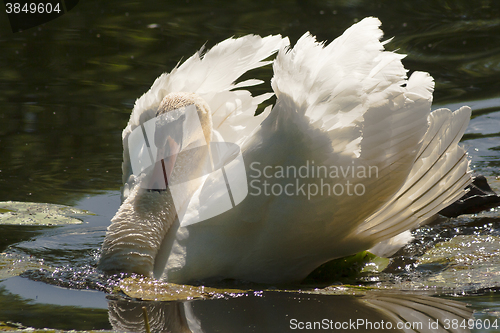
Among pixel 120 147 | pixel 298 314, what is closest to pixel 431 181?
pixel 298 314

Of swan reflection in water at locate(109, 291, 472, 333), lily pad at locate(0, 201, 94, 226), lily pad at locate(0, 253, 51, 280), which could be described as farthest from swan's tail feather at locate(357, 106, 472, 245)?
lily pad at locate(0, 201, 94, 226)

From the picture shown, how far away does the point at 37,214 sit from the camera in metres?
5.09

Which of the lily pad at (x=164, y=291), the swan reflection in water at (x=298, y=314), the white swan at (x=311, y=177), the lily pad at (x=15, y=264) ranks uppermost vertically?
the white swan at (x=311, y=177)

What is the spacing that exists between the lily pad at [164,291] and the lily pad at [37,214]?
1557 mm

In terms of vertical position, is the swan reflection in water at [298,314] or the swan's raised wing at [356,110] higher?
the swan's raised wing at [356,110]

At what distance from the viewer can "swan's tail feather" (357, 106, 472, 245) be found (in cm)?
405

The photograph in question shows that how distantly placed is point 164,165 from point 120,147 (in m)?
2.67

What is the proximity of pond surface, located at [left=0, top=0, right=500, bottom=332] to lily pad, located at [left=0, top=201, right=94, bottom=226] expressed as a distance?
0.43ft

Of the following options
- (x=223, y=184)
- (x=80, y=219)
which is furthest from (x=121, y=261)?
(x=80, y=219)

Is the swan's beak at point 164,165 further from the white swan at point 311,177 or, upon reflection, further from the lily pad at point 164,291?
the lily pad at point 164,291

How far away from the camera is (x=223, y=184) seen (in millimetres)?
3686

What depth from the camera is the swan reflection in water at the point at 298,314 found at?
2.99 meters

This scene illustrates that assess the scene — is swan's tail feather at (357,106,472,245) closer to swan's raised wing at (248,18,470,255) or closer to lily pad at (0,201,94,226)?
swan's raised wing at (248,18,470,255)

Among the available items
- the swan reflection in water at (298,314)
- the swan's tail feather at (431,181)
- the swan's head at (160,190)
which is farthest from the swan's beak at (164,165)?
the swan's tail feather at (431,181)
